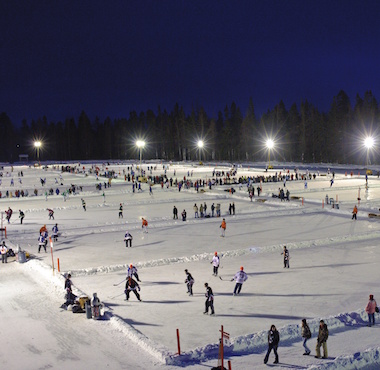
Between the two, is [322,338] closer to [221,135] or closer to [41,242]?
[41,242]

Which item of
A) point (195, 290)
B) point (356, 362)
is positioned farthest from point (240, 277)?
point (356, 362)

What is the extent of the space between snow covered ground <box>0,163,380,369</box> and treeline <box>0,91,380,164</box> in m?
67.9

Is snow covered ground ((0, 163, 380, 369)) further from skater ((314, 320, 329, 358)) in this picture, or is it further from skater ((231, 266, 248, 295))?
skater ((231, 266, 248, 295))

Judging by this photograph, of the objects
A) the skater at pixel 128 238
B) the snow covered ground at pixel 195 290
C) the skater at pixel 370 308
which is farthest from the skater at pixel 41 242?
the skater at pixel 370 308

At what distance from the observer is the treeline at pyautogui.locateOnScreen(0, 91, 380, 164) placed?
309ft

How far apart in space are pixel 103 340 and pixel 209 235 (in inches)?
539

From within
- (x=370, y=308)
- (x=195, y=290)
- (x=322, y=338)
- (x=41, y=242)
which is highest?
(x=41, y=242)

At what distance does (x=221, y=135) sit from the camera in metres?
121

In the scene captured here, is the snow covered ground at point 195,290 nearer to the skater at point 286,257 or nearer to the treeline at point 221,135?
the skater at point 286,257

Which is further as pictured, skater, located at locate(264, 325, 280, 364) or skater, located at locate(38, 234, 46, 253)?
skater, located at locate(38, 234, 46, 253)

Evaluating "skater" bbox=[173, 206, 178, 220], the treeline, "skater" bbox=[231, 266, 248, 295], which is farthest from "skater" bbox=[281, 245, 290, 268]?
the treeline

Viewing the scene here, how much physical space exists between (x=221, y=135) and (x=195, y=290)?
108284mm

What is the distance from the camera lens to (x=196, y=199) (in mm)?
39969

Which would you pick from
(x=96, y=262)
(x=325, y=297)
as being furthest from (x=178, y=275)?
(x=325, y=297)
